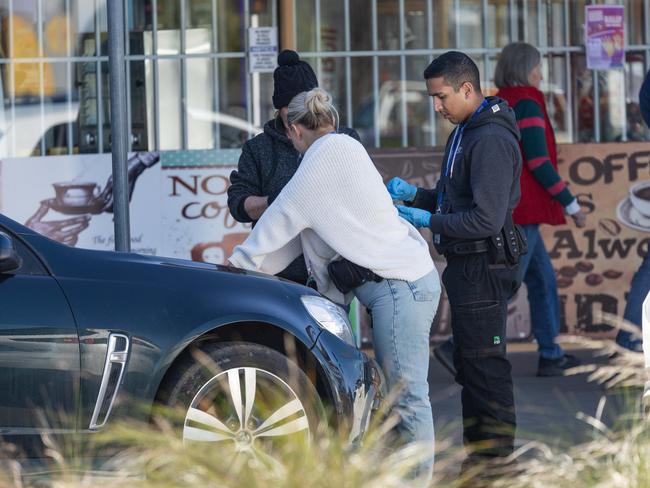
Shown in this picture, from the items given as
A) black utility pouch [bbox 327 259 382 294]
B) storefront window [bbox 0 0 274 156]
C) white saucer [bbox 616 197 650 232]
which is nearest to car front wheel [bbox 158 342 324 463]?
black utility pouch [bbox 327 259 382 294]

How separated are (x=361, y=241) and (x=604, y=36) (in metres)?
4.43

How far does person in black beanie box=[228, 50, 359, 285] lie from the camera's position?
6137 millimetres

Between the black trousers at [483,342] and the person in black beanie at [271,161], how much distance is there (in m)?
0.77

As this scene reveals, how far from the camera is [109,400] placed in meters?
5.26

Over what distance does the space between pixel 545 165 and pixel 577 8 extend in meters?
1.65

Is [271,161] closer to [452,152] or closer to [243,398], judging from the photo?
[452,152]

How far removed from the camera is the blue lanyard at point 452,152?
5.63 metres

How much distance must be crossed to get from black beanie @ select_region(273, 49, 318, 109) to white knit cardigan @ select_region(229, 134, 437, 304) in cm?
89

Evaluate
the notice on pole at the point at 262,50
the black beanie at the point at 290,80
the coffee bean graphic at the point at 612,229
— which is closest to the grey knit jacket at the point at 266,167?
the black beanie at the point at 290,80

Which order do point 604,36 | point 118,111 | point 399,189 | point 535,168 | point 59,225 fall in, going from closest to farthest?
point 399,189 < point 118,111 < point 535,168 < point 59,225 < point 604,36

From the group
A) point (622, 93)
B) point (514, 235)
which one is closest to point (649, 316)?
point (514, 235)

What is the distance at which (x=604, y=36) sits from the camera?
9.17 m

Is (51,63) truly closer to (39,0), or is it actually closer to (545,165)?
(39,0)

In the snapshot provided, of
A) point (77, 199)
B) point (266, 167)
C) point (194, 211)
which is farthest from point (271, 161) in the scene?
point (77, 199)
